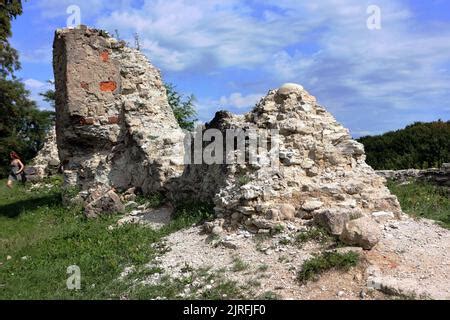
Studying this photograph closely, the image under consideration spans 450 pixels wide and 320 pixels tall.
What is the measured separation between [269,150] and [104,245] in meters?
2.60

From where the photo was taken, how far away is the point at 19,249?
7.56 metres

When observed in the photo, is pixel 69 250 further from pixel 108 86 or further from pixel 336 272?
pixel 108 86

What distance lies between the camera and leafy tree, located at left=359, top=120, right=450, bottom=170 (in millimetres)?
13906

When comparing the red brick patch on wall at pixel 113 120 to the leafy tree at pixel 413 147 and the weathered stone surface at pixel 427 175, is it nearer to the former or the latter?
the weathered stone surface at pixel 427 175

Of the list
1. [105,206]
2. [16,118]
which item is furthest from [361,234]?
[16,118]

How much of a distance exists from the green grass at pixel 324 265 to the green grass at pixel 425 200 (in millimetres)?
2222

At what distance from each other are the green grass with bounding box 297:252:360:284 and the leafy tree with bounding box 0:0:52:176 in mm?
21699

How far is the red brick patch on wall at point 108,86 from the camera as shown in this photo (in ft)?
32.4

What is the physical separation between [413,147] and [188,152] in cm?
853

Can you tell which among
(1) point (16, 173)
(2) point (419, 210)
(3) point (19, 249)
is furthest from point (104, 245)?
(1) point (16, 173)

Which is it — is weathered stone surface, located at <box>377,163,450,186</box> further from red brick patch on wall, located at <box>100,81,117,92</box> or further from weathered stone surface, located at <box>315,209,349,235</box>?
red brick patch on wall, located at <box>100,81,117,92</box>

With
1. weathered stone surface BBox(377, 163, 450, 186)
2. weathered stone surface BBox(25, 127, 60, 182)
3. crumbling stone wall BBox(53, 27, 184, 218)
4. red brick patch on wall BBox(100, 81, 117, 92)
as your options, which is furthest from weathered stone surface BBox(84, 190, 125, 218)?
weathered stone surface BBox(25, 127, 60, 182)

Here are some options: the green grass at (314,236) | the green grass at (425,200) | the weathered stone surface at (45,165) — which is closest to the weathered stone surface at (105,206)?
the green grass at (314,236)

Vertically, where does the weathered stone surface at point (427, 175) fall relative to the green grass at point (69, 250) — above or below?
above
